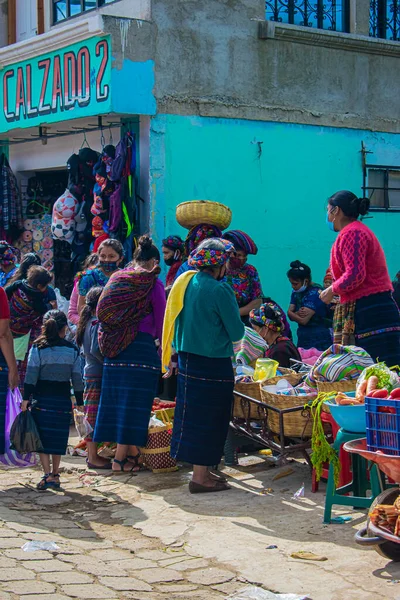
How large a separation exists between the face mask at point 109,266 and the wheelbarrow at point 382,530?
3726 millimetres

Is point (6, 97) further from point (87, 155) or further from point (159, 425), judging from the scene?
point (159, 425)

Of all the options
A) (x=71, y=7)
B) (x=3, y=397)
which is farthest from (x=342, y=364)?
(x=71, y=7)

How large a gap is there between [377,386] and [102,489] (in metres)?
2.83

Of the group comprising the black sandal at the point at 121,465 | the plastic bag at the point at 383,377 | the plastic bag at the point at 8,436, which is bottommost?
the black sandal at the point at 121,465

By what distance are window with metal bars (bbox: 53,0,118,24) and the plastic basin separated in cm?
760

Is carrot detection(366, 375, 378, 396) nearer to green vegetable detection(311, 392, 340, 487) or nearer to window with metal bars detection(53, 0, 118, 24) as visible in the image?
green vegetable detection(311, 392, 340, 487)

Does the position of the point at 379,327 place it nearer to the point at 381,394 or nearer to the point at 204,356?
the point at 204,356

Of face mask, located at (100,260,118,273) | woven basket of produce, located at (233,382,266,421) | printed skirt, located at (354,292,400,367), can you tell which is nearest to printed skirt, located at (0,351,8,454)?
face mask, located at (100,260,118,273)

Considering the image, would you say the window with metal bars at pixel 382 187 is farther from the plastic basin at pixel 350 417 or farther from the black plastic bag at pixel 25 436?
the plastic basin at pixel 350 417

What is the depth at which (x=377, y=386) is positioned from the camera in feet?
18.7

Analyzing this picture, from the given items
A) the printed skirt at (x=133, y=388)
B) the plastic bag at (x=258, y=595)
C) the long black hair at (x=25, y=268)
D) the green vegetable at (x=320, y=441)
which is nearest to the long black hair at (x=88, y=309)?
the printed skirt at (x=133, y=388)

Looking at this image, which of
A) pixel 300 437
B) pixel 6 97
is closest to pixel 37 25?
pixel 6 97

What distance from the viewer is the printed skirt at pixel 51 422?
25.1ft

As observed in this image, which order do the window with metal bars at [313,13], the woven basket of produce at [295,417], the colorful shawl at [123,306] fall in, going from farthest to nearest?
the window with metal bars at [313,13], the colorful shawl at [123,306], the woven basket of produce at [295,417]
